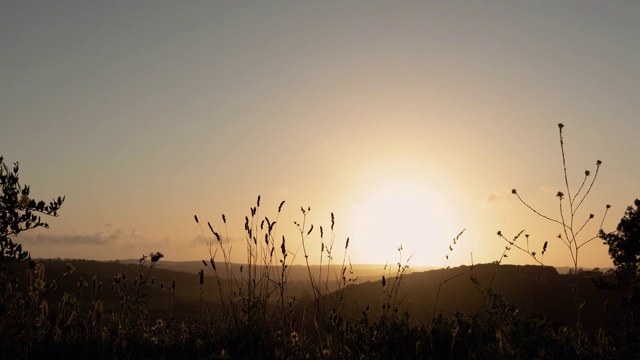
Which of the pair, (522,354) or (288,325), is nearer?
(522,354)

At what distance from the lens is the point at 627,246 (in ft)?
35.8

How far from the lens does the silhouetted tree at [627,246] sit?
10.7 metres

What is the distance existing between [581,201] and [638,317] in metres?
6.02

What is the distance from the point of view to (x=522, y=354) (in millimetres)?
4207

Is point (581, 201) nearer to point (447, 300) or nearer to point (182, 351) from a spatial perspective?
point (182, 351)

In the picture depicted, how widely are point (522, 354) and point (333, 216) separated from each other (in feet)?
7.71

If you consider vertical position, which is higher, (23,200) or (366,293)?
(23,200)

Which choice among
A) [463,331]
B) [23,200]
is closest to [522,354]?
[463,331]

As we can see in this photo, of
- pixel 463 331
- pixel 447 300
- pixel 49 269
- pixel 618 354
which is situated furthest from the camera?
pixel 49 269

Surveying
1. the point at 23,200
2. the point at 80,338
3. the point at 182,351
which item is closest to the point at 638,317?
the point at 182,351

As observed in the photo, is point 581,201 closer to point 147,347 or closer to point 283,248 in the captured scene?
point 283,248

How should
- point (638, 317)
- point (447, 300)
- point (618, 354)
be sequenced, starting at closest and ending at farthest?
1. point (618, 354)
2. point (638, 317)
3. point (447, 300)

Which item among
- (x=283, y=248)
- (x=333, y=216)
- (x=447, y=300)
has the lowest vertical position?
(x=447, y=300)

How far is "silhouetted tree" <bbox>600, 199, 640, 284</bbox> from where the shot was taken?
35.2 feet
